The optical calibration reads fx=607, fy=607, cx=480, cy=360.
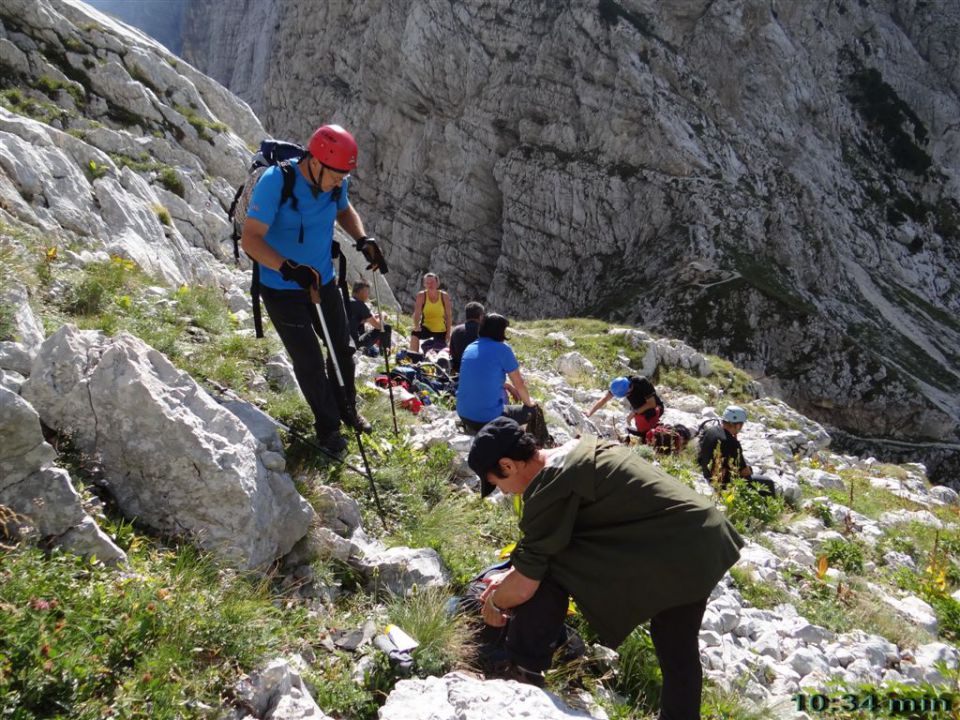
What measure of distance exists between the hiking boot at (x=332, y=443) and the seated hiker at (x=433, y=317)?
746 centimetres

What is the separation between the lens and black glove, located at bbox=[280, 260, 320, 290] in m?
4.77

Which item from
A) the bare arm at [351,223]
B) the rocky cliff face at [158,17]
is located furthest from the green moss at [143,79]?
the rocky cliff face at [158,17]

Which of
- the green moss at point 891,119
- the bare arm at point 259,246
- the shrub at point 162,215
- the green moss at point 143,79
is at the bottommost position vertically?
the shrub at point 162,215

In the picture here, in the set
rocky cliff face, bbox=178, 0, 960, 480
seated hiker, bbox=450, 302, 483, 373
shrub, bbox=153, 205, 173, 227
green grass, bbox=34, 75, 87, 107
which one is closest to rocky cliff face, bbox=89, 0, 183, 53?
rocky cliff face, bbox=178, 0, 960, 480

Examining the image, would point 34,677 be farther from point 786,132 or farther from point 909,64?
point 909,64

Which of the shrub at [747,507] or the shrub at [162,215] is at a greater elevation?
the shrub at [162,215]

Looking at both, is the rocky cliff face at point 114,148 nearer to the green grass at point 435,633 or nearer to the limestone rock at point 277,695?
the limestone rock at point 277,695

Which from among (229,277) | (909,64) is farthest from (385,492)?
(909,64)

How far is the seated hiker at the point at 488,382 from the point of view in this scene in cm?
777

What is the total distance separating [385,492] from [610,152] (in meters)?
48.2

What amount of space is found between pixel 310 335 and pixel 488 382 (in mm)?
2979

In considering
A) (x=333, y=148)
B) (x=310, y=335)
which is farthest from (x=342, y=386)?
(x=333, y=148)

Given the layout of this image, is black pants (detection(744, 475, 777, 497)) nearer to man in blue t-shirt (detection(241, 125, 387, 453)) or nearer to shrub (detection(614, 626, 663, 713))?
shrub (detection(614, 626, 663, 713))

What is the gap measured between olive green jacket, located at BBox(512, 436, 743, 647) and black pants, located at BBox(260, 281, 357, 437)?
8.64ft
